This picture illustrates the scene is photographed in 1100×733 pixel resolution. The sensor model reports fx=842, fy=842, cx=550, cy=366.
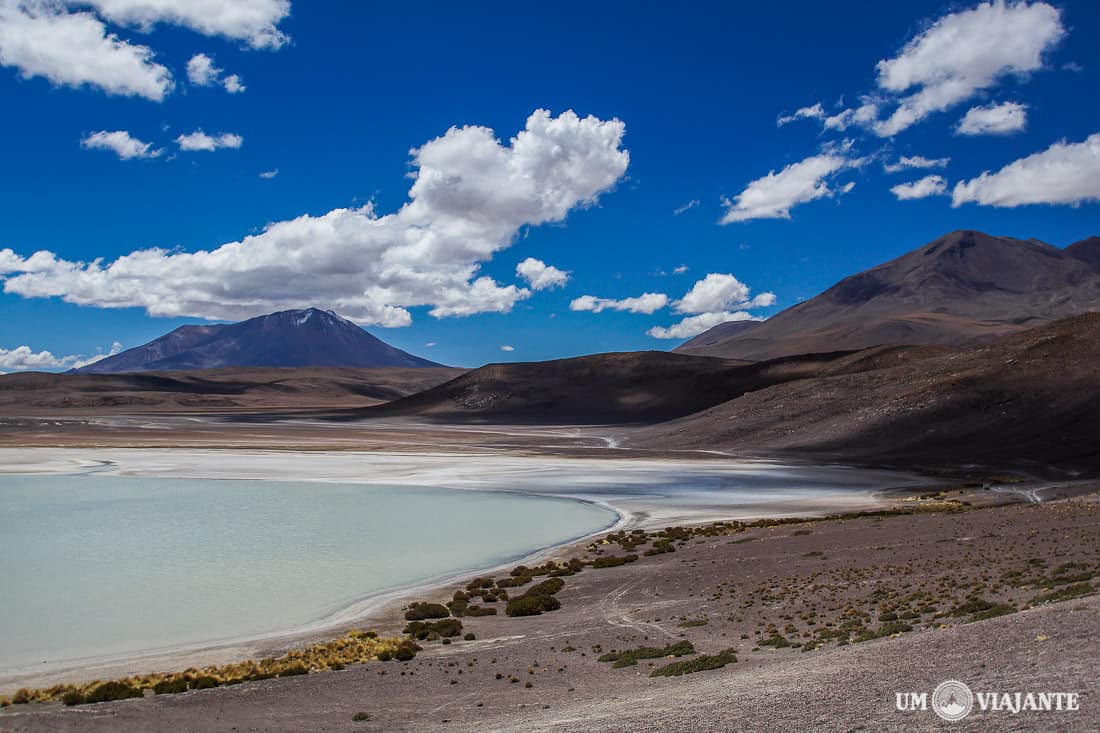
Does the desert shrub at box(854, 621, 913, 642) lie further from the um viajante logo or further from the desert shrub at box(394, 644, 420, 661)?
the desert shrub at box(394, 644, 420, 661)

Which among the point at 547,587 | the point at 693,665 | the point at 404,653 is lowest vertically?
the point at 547,587

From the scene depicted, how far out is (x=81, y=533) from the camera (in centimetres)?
3506

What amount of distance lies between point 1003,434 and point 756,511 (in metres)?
44.3

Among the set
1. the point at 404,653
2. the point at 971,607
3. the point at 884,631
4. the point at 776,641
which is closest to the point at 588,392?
the point at 404,653

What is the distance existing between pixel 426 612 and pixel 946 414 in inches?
2954

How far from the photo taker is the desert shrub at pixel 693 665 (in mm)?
14867

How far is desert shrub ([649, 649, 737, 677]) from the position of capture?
14867 millimetres

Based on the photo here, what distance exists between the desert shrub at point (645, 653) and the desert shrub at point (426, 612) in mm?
6525

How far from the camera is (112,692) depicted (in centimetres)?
1504

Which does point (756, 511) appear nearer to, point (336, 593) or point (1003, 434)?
point (336, 593)

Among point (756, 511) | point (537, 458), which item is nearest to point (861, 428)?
point (537, 458)

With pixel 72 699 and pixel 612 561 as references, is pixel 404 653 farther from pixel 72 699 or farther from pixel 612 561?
pixel 612 561

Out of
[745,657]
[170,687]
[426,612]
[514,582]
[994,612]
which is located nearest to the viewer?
[170,687]

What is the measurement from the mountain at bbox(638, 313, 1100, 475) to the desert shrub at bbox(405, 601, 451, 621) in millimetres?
53729
